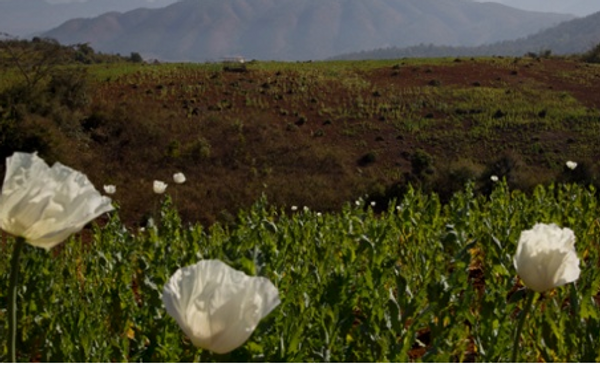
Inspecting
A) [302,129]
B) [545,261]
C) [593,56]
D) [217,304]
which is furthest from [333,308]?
[593,56]

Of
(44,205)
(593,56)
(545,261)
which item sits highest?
(593,56)

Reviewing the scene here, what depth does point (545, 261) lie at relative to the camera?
5.61 ft

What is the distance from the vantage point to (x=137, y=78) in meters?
46.0

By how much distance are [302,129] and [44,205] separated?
36.9 m

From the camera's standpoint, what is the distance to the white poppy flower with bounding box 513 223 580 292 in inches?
66.5

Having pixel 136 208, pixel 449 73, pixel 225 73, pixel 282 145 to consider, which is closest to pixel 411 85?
pixel 449 73

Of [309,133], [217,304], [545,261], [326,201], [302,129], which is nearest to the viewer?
[217,304]

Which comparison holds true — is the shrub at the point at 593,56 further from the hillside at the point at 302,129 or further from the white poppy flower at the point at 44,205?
the white poppy flower at the point at 44,205

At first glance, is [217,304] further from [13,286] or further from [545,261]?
[545,261]

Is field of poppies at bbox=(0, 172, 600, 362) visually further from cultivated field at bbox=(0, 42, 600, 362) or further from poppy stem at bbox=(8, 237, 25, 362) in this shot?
poppy stem at bbox=(8, 237, 25, 362)

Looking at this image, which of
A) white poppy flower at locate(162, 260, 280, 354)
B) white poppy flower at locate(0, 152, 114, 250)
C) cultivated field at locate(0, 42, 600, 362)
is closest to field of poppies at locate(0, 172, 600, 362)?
cultivated field at locate(0, 42, 600, 362)

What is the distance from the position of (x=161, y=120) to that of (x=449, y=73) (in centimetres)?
2489

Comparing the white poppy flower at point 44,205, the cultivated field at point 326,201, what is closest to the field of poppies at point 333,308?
the cultivated field at point 326,201

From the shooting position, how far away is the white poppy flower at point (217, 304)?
1.23 m
